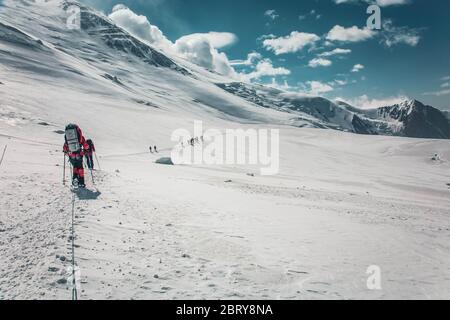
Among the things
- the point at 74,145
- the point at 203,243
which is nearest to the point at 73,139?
the point at 74,145

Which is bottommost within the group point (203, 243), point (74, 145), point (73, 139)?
point (203, 243)

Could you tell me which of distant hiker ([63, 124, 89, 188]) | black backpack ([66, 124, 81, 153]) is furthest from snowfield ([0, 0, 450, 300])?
black backpack ([66, 124, 81, 153])

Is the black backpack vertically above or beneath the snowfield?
above

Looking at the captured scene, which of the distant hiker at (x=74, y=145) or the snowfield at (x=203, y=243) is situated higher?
the distant hiker at (x=74, y=145)

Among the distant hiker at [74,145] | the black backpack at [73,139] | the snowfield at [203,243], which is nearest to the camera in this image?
the snowfield at [203,243]

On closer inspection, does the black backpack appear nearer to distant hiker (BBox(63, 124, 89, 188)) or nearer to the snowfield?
distant hiker (BBox(63, 124, 89, 188))

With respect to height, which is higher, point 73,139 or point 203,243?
point 73,139

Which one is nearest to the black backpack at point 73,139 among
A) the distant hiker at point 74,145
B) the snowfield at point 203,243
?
the distant hiker at point 74,145

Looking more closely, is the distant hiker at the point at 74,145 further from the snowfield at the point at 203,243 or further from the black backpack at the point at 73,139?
the snowfield at the point at 203,243

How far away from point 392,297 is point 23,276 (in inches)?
266

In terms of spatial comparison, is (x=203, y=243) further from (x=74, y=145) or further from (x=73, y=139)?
(x=73, y=139)
